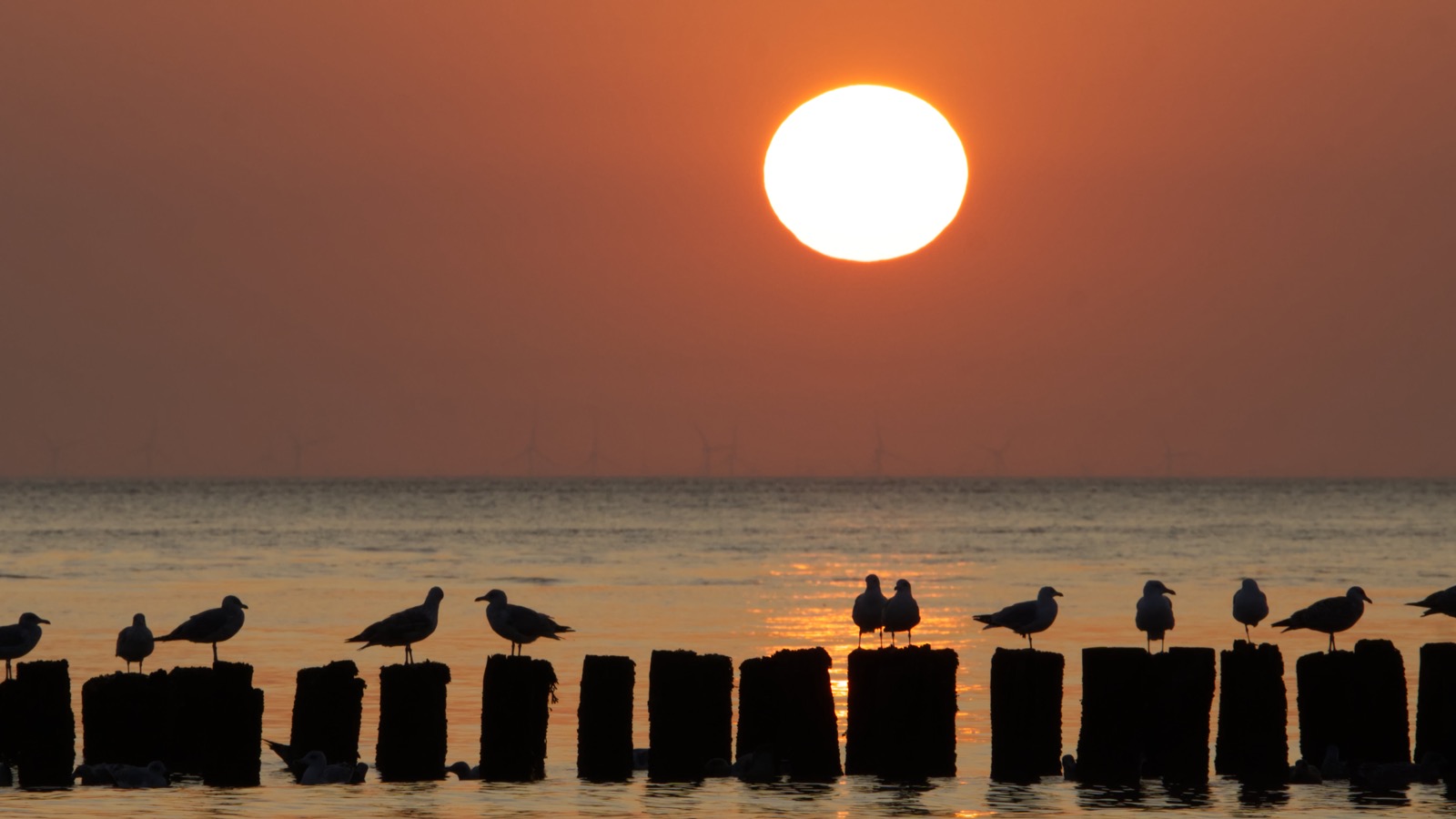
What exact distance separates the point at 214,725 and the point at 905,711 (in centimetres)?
639

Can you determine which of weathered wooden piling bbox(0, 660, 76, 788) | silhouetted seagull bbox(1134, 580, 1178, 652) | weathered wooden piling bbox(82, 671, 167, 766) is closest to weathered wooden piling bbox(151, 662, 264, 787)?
weathered wooden piling bbox(82, 671, 167, 766)

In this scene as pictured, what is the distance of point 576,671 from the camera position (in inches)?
1202

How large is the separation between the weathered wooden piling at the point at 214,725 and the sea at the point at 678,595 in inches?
8.0

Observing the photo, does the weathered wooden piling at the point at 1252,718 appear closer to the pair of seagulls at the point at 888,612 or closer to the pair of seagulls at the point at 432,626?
the pair of seagulls at the point at 888,612

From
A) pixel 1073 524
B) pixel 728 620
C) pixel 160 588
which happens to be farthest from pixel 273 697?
pixel 1073 524

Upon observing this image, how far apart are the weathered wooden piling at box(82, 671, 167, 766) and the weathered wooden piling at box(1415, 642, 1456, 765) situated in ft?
39.1

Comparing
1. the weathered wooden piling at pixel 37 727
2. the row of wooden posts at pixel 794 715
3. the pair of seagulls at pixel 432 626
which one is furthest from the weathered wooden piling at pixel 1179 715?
the weathered wooden piling at pixel 37 727

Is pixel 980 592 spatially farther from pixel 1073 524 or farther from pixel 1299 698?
pixel 1073 524

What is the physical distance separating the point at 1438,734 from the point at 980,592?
118 feet

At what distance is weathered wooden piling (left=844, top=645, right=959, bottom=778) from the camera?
61.4 feet

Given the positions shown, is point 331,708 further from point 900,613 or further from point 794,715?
point 900,613

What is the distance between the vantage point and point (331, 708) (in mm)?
19656

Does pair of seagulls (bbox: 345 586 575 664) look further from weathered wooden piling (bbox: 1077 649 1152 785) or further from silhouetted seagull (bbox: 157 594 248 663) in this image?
weathered wooden piling (bbox: 1077 649 1152 785)

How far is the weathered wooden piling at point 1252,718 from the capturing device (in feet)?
61.8
